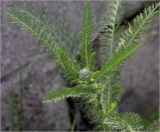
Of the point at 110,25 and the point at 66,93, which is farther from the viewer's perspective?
the point at 110,25

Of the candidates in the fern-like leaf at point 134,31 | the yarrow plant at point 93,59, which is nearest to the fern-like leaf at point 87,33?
the yarrow plant at point 93,59

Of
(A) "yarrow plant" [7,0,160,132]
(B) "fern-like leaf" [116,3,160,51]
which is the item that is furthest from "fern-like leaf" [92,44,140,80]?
(B) "fern-like leaf" [116,3,160,51]

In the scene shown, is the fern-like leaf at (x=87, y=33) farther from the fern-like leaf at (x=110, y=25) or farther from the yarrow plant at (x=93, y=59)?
the fern-like leaf at (x=110, y=25)

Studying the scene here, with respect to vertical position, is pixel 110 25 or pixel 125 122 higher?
pixel 110 25

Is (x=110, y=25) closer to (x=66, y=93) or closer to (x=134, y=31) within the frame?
(x=134, y=31)

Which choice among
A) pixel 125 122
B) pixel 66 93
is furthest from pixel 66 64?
pixel 125 122

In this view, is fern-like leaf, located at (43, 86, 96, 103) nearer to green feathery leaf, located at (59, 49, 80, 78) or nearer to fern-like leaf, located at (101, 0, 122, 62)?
green feathery leaf, located at (59, 49, 80, 78)

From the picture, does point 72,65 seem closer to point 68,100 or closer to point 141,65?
point 68,100

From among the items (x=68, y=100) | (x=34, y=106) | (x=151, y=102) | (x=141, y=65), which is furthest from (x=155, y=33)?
(x=34, y=106)
